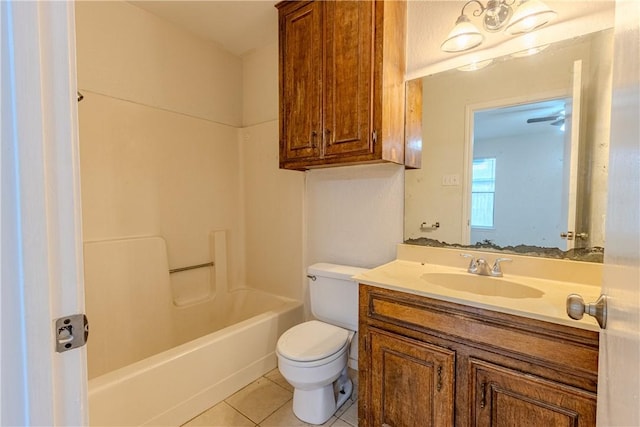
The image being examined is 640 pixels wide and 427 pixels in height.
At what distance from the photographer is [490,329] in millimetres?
1067

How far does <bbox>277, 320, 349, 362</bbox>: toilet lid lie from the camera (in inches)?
59.4

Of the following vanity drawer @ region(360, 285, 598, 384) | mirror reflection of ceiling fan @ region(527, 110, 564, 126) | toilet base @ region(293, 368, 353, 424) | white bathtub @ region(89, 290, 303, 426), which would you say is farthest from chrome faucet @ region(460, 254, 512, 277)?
white bathtub @ region(89, 290, 303, 426)

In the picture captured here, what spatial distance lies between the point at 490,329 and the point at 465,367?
0.60ft

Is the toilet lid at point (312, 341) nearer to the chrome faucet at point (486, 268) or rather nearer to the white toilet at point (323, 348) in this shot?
the white toilet at point (323, 348)

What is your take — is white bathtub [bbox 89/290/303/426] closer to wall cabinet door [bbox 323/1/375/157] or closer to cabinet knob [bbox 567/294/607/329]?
wall cabinet door [bbox 323/1/375/157]

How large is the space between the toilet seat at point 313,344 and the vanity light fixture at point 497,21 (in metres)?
1.63

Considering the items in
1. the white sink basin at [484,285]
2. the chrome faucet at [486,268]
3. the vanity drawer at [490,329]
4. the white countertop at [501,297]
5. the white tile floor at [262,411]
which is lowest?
the white tile floor at [262,411]

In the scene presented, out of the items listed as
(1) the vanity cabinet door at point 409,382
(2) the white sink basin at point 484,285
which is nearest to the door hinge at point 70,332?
(1) the vanity cabinet door at point 409,382

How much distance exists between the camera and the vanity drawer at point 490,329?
923 mm

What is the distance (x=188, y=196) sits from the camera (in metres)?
2.33

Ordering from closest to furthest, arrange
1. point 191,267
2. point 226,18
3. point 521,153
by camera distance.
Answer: point 521,153 → point 226,18 → point 191,267

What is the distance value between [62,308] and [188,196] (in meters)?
1.97

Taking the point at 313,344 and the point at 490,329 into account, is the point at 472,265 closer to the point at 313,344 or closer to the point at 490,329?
the point at 490,329

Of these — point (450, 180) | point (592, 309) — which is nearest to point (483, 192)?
point (450, 180)
